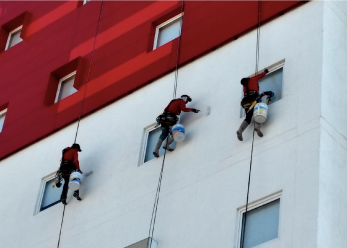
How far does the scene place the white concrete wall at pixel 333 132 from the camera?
51.1 ft

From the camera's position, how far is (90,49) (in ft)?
79.3

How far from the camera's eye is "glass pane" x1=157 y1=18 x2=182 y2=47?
2271cm

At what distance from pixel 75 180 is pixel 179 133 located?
A: 2967mm

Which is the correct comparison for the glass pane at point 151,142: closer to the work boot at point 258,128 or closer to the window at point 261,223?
the work boot at point 258,128

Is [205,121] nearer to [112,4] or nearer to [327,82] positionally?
[327,82]

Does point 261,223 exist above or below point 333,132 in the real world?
below

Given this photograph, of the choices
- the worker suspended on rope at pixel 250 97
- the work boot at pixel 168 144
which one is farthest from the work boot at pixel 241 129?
the work boot at pixel 168 144

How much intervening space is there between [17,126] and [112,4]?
174 inches

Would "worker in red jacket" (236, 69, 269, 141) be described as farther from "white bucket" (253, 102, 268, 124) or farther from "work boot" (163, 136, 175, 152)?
"work boot" (163, 136, 175, 152)

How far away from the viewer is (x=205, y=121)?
19.3 meters

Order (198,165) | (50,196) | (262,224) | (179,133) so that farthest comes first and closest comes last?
(50,196)
(179,133)
(198,165)
(262,224)

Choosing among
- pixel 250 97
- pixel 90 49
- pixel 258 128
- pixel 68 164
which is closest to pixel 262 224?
pixel 258 128

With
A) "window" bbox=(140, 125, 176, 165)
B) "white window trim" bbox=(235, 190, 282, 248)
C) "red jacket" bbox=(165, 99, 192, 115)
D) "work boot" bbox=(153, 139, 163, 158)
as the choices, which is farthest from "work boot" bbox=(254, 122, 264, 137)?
"window" bbox=(140, 125, 176, 165)

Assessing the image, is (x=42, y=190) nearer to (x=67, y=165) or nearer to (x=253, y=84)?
(x=67, y=165)
